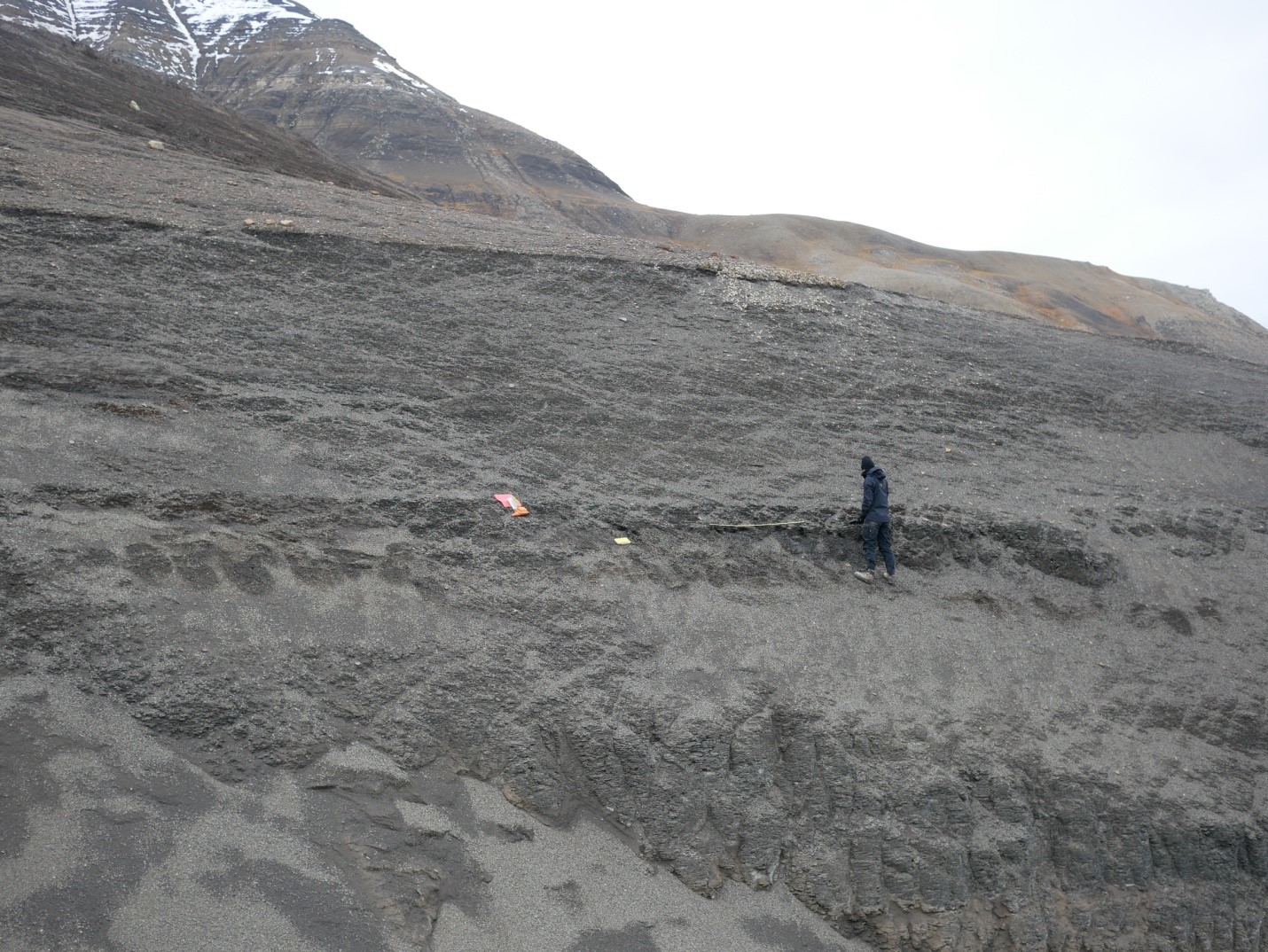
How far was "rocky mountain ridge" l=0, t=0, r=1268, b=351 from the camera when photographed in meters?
33.0

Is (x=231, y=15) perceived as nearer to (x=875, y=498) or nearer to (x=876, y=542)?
(x=875, y=498)

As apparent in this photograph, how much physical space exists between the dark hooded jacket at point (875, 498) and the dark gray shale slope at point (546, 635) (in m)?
0.51

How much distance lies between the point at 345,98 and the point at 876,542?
38.8 meters

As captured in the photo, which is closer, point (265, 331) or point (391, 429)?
point (391, 429)

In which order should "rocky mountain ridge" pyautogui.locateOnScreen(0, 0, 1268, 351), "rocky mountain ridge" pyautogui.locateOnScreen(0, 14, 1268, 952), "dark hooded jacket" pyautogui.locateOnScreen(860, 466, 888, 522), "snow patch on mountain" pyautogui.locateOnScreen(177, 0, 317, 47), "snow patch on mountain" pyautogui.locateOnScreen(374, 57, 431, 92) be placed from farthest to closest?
"snow patch on mountain" pyautogui.locateOnScreen(177, 0, 317, 47) < "snow patch on mountain" pyautogui.locateOnScreen(374, 57, 431, 92) < "rocky mountain ridge" pyautogui.locateOnScreen(0, 0, 1268, 351) < "dark hooded jacket" pyautogui.locateOnScreen(860, 466, 888, 522) < "rocky mountain ridge" pyautogui.locateOnScreen(0, 14, 1268, 952)

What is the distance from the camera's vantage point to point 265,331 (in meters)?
9.15

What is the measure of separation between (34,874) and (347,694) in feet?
6.45

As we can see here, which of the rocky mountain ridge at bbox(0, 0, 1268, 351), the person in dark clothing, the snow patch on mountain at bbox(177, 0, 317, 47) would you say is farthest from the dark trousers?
the snow patch on mountain at bbox(177, 0, 317, 47)

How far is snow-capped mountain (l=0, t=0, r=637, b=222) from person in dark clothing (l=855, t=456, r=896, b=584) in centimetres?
2718

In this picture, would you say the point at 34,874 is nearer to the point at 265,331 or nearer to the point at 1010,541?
the point at 265,331

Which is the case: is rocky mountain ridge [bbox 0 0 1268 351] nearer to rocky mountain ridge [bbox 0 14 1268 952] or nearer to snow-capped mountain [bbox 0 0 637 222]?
snow-capped mountain [bbox 0 0 637 222]

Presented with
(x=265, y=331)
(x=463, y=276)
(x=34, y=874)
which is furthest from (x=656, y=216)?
(x=34, y=874)

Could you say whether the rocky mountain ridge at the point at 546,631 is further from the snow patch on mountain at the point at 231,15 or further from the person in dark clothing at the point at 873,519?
the snow patch on mountain at the point at 231,15

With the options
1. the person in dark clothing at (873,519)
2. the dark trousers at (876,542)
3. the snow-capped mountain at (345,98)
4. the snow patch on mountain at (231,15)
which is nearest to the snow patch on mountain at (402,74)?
the snow-capped mountain at (345,98)
